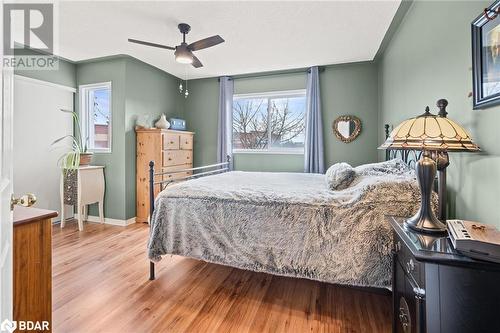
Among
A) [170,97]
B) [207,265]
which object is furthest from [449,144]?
[170,97]

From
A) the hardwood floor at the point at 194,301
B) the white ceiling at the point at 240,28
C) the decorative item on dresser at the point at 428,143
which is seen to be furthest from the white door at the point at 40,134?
the decorative item on dresser at the point at 428,143

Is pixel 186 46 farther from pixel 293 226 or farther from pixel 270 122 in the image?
pixel 270 122

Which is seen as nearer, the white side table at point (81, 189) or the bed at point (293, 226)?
the bed at point (293, 226)

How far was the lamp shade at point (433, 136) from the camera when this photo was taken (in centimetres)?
114

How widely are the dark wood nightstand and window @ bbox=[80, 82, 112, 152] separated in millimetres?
4334

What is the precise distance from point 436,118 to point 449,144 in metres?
0.16

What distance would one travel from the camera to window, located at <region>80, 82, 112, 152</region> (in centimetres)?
405

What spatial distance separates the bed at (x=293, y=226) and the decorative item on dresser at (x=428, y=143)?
0.37 meters

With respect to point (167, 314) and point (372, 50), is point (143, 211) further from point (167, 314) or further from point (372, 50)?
point (372, 50)

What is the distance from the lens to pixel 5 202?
78 cm

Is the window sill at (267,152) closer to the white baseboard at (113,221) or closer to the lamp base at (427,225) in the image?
the white baseboard at (113,221)

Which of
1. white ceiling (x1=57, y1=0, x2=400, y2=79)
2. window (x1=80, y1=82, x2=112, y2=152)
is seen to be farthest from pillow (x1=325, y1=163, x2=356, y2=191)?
window (x1=80, y1=82, x2=112, y2=152)

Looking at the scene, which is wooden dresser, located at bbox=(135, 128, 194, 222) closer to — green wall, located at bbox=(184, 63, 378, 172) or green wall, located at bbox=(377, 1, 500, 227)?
green wall, located at bbox=(184, 63, 378, 172)

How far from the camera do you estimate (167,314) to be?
1.75m
